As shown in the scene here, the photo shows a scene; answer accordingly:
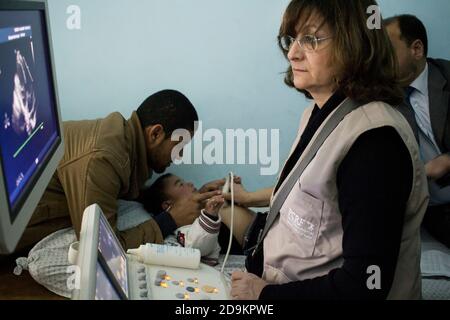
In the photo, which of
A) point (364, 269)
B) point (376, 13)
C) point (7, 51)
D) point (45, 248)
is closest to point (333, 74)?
point (376, 13)

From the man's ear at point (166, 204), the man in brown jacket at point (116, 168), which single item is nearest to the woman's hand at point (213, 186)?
the man in brown jacket at point (116, 168)

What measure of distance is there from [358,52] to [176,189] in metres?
1.23

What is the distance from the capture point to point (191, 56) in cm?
226

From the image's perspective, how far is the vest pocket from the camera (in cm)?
114

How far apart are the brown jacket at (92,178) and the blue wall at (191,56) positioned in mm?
424

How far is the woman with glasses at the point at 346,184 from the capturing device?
1.04 m

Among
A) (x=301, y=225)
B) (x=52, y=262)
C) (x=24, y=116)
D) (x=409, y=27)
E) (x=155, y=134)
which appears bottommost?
(x=52, y=262)

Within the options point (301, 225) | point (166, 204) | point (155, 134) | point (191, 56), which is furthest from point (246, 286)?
point (191, 56)

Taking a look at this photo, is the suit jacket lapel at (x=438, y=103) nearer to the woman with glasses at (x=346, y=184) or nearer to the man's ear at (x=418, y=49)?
the man's ear at (x=418, y=49)

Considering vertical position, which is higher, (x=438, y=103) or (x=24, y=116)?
(x=24, y=116)

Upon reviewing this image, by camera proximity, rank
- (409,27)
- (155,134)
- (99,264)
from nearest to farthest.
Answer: (99,264) < (155,134) < (409,27)

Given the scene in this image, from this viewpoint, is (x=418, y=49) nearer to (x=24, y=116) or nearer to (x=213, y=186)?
(x=213, y=186)

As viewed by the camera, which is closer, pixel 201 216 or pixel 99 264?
pixel 99 264

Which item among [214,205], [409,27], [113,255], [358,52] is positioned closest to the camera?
[113,255]
